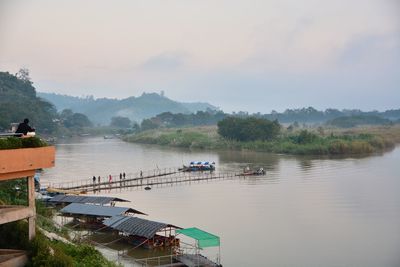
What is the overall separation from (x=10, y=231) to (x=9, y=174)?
1262 millimetres

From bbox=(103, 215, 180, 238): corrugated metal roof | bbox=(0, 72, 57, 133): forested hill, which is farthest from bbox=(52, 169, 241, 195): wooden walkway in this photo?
bbox=(0, 72, 57, 133): forested hill

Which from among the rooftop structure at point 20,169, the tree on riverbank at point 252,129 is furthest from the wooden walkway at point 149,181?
the tree on riverbank at point 252,129

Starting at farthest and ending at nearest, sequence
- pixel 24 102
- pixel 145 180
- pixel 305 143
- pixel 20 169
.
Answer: pixel 24 102, pixel 305 143, pixel 145 180, pixel 20 169

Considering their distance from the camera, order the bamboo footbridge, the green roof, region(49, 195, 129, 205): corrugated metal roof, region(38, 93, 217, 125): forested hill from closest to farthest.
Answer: the green roof
region(49, 195, 129, 205): corrugated metal roof
the bamboo footbridge
region(38, 93, 217, 125): forested hill

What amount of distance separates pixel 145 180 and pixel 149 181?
1.46 ft

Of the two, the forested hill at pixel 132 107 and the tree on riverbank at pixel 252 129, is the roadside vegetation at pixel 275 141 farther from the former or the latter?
the forested hill at pixel 132 107

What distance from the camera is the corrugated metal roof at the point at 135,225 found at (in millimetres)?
10977

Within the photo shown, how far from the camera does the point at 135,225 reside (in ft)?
37.7

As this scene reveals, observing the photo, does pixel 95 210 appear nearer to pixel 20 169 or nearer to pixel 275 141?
pixel 20 169

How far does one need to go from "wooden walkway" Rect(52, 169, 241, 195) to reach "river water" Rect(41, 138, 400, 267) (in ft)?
3.11

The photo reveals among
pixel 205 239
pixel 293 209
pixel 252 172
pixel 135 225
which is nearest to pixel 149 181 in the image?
pixel 252 172

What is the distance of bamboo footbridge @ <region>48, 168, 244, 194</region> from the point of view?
20469 mm

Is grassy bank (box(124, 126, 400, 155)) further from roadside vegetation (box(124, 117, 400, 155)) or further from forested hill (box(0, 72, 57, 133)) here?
forested hill (box(0, 72, 57, 133))

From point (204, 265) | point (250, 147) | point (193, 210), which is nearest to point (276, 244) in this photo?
point (204, 265)
